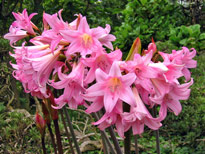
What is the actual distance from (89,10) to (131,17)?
1305mm

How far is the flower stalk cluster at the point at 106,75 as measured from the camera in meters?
0.75

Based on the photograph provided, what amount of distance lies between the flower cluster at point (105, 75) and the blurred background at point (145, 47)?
1.15 m

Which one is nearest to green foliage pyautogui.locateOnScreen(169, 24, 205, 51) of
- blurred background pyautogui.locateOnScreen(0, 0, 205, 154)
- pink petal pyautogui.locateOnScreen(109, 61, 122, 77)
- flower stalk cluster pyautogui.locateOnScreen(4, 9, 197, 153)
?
blurred background pyautogui.locateOnScreen(0, 0, 205, 154)

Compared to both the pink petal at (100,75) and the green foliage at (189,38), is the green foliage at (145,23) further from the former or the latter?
the pink petal at (100,75)

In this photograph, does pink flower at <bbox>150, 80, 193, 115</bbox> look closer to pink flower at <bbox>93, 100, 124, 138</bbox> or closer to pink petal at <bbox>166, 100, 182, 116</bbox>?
pink petal at <bbox>166, 100, 182, 116</bbox>

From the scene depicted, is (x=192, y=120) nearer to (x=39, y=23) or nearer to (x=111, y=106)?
(x=111, y=106)

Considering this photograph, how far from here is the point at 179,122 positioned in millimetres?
2971

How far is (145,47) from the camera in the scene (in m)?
3.54

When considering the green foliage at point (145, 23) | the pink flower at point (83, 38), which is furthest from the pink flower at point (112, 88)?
the green foliage at point (145, 23)

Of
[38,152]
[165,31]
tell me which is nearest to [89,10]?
[165,31]

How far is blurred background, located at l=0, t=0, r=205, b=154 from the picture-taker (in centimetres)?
222

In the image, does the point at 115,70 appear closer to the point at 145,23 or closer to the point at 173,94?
the point at 173,94

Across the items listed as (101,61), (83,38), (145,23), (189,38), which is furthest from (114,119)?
(145,23)

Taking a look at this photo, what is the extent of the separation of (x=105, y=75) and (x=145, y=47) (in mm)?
2912
